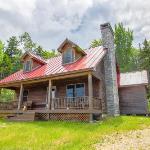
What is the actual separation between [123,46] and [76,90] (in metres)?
38.6

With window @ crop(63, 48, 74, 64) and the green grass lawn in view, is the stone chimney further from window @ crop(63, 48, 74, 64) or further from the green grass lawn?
the green grass lawn

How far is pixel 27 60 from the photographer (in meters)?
24.5

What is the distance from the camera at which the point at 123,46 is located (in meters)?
56.4

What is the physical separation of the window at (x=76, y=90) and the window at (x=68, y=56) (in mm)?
2392

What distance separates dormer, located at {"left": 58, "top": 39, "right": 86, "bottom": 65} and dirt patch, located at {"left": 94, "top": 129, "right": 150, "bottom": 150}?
1068cm

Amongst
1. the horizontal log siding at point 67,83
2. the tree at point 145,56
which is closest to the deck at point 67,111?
the horizontal log siding at point 67,83

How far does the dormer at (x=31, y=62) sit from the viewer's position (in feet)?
78.3

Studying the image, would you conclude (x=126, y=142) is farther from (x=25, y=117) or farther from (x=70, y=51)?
(x=70, y=51)

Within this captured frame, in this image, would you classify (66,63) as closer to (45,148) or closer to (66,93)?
(66,93)

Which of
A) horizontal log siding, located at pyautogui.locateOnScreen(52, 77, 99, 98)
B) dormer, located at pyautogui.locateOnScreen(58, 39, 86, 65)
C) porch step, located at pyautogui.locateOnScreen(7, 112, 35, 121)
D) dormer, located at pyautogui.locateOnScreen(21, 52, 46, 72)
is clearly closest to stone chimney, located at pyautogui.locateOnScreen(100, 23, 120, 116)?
horizontal log siding, located at pyautogui.locateOnScreen(52, 77, 99, 98)

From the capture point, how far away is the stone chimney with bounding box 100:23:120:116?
20453 millimetres

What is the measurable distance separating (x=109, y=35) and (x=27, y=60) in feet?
30.7

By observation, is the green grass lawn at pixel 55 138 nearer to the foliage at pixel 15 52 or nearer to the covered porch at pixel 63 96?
the covered porch at pixel 63 96


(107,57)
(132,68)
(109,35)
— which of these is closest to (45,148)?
(107,57)
